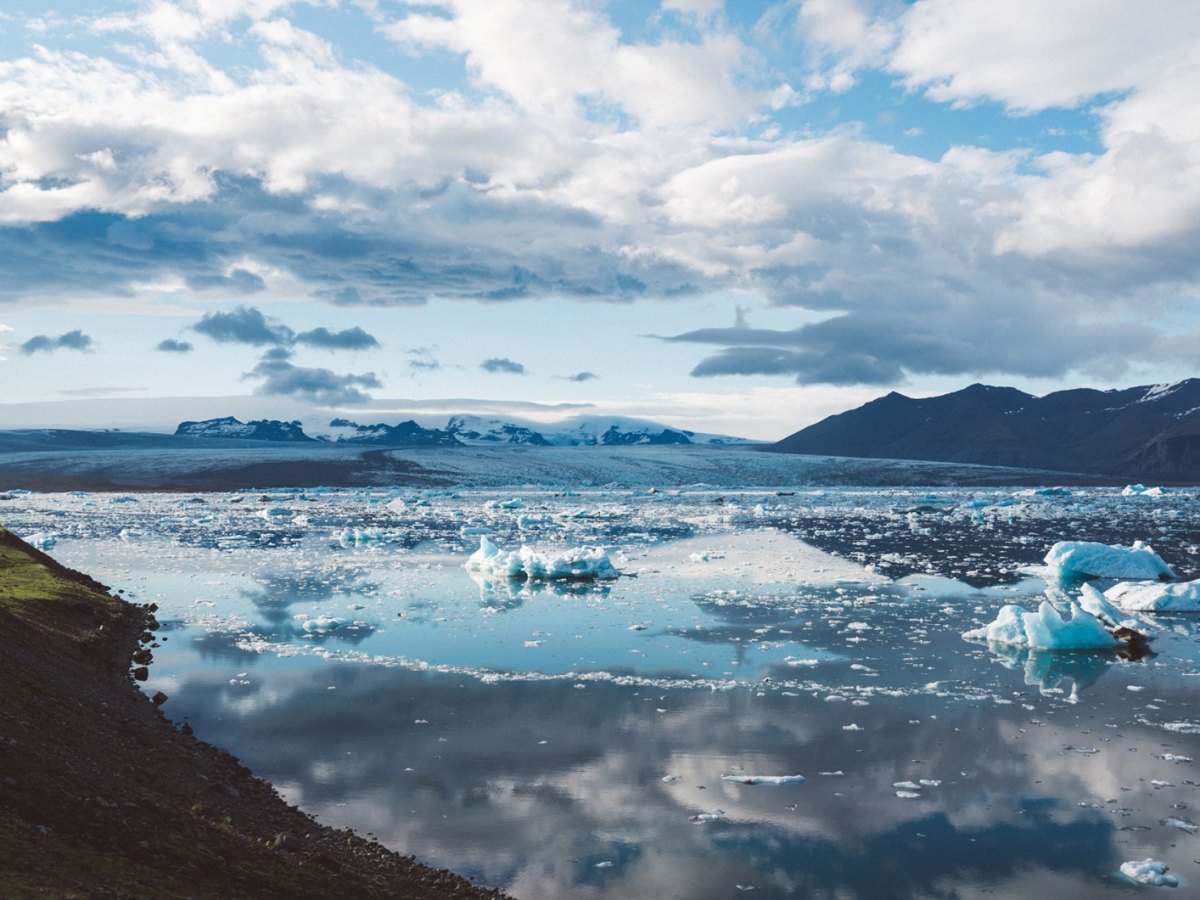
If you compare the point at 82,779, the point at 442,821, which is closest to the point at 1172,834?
the point at 442,821

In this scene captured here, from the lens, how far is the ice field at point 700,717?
9641 millimetres

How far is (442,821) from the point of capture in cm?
1036

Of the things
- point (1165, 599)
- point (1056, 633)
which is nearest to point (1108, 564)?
point (1165, 599)

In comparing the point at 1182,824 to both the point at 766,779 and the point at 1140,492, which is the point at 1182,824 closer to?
the point at 766,779

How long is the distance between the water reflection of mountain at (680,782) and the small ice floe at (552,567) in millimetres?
13257

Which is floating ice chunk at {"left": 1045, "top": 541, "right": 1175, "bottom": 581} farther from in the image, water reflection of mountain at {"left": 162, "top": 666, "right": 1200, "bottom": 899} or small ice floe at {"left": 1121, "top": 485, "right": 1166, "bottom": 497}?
small ice floe at {"left": 1121, "top": 485, "right": 1166, "bottom": 497}

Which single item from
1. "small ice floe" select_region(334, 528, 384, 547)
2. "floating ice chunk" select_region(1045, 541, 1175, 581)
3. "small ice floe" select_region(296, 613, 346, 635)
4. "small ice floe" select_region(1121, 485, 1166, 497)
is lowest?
"small ice floe" select_region(296, 613, 346, 635)

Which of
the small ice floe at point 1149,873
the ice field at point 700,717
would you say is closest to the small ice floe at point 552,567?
the ice field at point 700,717

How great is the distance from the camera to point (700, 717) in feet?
46.8

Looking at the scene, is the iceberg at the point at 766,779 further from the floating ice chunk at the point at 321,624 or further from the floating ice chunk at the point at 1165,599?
the floating ice chunk at the point at 1165,599

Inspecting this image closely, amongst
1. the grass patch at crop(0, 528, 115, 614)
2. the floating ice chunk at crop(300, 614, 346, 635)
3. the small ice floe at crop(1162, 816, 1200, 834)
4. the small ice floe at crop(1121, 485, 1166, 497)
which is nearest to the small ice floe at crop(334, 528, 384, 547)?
the grass patch at crop(0, 528, 115, 614)

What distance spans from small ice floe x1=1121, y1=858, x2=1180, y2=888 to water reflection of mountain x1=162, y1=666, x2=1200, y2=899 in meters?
0.25

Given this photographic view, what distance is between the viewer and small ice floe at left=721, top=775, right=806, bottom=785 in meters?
11.5

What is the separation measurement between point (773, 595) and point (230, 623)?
47.1 feet
